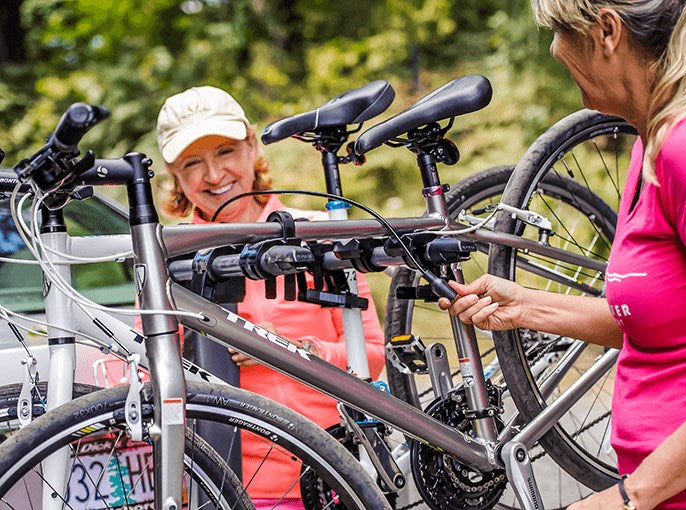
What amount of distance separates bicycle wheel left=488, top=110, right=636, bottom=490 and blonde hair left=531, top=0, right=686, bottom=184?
0.98 metres

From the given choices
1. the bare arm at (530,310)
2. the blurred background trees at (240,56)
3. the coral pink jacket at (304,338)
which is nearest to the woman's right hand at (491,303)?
the bare arm at (530,310)

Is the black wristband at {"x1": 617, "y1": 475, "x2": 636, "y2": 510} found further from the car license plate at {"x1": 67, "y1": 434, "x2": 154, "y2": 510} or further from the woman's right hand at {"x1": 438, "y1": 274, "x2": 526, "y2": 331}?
the car license plate at {"x1": 67, "y1": 434, "x2": 154, "y2": 510}

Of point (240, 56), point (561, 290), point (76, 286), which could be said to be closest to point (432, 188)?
point (561, 290)

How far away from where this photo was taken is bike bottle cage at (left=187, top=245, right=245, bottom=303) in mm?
1986

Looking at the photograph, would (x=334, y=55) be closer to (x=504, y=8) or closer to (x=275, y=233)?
(x=504, y=8)

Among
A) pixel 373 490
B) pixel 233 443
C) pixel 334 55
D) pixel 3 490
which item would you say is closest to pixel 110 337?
pixel 233 443

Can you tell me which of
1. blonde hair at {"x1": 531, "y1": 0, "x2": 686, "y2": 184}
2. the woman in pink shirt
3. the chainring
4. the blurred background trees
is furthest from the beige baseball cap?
the blurred background trees

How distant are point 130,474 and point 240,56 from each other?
7904 millimetres

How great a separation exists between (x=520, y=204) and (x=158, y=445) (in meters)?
1.36

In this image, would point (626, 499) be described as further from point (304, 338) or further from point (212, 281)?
point (304, 338)

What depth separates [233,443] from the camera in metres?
2.13

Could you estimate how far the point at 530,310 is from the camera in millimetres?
2240

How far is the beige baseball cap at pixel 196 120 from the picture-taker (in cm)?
267

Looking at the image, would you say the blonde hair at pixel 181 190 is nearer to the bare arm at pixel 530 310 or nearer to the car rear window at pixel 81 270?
the car rear window at pixel 81 270
